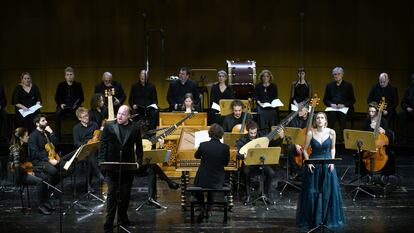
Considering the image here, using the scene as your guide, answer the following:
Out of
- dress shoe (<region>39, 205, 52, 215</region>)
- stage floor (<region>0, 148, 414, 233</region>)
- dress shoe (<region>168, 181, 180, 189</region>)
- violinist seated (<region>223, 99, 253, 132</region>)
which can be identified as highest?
violinist seated (<region>223, 99, 253, 132</region>)

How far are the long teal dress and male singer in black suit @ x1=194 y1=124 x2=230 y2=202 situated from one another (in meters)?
1.03

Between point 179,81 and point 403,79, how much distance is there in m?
6.04

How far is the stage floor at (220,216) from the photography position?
8148 millimetres

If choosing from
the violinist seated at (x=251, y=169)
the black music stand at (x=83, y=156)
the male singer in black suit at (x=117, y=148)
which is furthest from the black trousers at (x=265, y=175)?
the male singer in black suit at (x=117, y=148)

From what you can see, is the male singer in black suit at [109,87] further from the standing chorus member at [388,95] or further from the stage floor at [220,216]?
the standing chorus member at [388,95]

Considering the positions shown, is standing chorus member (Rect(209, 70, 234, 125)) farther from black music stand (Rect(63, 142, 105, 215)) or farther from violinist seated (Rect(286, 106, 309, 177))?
black music stand (Rect(63, 142, 105, 215))

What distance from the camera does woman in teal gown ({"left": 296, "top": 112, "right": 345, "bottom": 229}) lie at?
8031 millimetres

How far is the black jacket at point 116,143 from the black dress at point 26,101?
498 centimetres

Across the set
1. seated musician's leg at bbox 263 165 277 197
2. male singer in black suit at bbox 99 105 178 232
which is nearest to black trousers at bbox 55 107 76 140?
seated musician's leg at bbox 263 165 277 197

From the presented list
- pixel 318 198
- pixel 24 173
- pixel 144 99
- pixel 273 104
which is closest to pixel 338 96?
pixel 273 104

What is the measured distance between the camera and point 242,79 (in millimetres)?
13062

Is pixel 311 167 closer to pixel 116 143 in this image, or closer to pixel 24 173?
pixel 116 143

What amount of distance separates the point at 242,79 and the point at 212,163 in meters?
4.99

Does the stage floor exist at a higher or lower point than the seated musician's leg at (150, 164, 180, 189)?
lower
